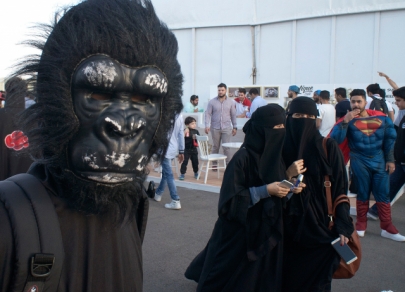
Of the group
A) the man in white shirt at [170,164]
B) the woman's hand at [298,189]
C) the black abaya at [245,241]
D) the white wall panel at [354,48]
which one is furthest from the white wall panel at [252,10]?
the black abaya at [245,241]

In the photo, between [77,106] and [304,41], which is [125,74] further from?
[304,41]

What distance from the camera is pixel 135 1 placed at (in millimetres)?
1470

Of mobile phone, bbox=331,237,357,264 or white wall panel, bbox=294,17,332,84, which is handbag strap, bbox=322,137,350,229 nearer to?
mobile phone, bbox=331,237,357,264

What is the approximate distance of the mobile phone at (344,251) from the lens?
3162 millimetres

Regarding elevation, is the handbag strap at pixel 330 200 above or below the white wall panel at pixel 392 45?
below

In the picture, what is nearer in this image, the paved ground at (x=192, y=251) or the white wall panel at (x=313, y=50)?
the paved ground at (x=192, y=251)

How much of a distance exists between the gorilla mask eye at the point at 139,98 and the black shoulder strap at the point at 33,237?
0.41m

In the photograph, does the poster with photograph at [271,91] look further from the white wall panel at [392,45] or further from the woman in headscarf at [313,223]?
the woman in headscarf at [313,223]

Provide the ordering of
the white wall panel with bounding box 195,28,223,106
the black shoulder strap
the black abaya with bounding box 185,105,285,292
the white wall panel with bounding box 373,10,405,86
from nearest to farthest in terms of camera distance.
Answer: the black shoulder strap < the black abaya with bounding box 185,105,285,292 < the white wall panel with bounding box 373,10,405,86 < the white wall panel with bounding box 195,28,223,106

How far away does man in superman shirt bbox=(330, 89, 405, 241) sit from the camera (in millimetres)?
5613

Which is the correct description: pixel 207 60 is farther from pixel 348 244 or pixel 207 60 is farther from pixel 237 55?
pixel 348 244

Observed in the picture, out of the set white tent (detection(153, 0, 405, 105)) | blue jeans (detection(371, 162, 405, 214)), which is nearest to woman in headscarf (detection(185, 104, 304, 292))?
→ blue jeans (detection(371, 162, 405, 214))

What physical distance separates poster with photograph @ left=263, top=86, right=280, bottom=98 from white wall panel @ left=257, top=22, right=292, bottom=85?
4.40 metres

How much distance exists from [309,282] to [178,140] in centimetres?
486
